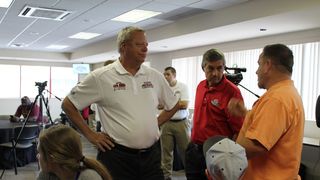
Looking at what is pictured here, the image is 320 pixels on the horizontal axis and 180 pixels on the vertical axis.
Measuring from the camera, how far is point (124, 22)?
6586 millimetres

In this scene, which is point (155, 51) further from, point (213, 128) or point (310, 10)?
point (213, 128)

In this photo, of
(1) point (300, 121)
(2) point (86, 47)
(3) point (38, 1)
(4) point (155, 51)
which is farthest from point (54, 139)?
(2) point (86, 47)

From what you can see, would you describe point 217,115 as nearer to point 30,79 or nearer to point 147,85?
point 147,85

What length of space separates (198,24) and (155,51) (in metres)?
3.14

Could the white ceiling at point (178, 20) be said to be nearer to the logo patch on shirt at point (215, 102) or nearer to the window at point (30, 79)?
the logo patch on shirt at point (215, 102)

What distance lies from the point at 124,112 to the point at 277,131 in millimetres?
867

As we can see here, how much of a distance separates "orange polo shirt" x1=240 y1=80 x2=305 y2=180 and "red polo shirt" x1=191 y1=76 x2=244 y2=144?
65cm

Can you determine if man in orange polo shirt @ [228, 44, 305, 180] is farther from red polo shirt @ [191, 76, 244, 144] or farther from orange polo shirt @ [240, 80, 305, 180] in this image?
red polo shirt @ [191, 76, 244, 144]

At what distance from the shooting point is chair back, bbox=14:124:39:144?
548 cm

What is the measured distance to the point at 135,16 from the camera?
6.08 meters

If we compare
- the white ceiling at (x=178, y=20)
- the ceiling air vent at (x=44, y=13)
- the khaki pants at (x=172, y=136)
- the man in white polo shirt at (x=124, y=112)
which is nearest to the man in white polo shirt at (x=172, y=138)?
the khaki pants at (x=172, y=136)

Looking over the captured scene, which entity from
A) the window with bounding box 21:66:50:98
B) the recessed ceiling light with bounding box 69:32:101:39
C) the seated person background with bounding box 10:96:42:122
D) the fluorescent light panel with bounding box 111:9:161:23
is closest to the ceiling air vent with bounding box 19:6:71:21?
the fluorescent light panel with bounding box 111:9:161:23

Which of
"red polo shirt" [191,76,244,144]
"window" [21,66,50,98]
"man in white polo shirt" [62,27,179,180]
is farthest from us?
"window" [21,66,50,98]

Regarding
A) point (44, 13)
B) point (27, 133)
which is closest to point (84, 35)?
point (44, 13)
